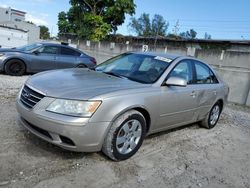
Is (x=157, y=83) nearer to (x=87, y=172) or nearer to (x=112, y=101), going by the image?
(x=112, y=101)

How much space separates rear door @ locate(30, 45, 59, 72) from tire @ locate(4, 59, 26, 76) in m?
0.36

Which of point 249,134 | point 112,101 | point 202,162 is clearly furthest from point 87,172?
point 249,134

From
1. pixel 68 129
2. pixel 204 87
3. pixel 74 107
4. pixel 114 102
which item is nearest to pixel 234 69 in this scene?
pixel 204 87

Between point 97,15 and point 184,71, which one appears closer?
point 184,71

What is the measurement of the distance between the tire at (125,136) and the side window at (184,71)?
3.56 ft

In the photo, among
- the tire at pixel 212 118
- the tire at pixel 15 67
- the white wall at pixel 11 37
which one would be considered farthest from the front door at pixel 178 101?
the white wall at pixel 11 37

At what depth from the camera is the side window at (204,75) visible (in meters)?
5.36

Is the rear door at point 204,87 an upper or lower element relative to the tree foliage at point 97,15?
lower

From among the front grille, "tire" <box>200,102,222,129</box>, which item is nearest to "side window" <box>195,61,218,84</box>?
"tire" <box>200,102,222,129</box>

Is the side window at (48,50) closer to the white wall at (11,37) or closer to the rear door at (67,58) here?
the rear door at (67,58)

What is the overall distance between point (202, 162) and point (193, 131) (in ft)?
5.34

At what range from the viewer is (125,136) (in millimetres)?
3857

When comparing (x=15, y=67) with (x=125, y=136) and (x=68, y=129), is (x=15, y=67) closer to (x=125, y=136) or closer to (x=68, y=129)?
Result: (x=125, y=136)

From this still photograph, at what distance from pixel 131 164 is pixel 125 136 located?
0.39 metres
